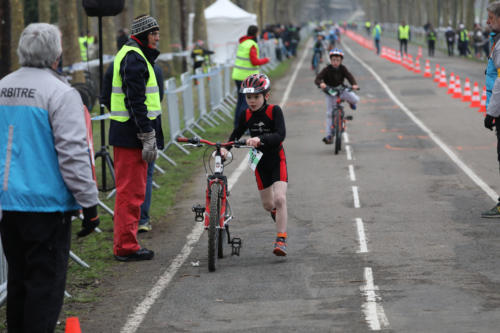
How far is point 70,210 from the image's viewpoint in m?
5.59

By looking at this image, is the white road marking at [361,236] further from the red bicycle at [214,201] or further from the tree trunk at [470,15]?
the tree trunk at [470,15]

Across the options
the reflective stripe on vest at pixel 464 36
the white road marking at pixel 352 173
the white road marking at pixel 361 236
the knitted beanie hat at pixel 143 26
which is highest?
the knitted beanie hat at pixel 143 26

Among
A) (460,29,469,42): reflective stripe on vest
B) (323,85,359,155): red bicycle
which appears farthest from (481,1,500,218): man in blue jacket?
(460,29,469,42): reflective stripe on vest

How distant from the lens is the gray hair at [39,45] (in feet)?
17.9

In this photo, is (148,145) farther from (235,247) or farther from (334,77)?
(334,77)

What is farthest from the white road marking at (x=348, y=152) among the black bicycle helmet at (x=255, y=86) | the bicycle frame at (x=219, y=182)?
the bicycle frame at (x=219, y=182)

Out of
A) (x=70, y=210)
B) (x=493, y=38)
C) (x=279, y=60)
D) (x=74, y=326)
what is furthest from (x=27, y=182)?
(x=279, y=60)

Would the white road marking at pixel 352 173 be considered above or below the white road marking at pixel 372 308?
below

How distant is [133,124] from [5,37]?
6.58 meters

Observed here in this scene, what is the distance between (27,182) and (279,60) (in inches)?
1932

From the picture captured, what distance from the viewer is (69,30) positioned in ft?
92.1

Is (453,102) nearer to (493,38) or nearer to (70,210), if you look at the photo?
(493,38)

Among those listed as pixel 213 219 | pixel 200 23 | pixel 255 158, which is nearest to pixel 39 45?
pixel 213 219

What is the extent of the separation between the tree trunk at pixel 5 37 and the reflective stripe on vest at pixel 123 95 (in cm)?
580
